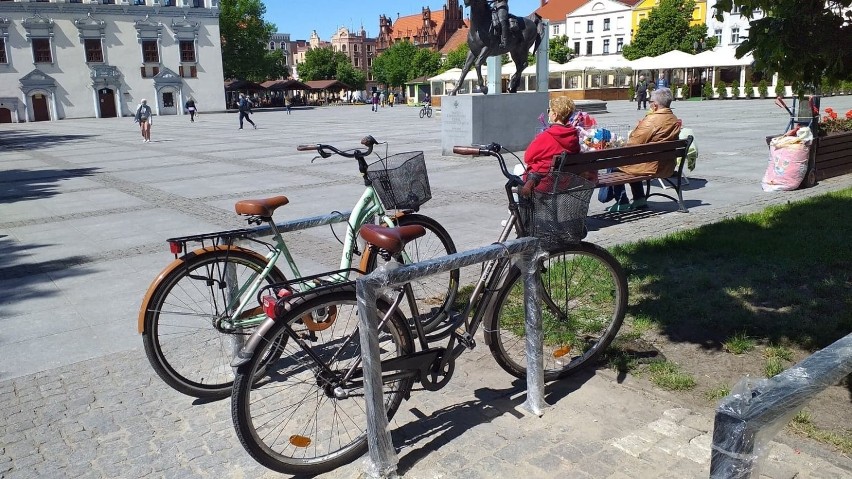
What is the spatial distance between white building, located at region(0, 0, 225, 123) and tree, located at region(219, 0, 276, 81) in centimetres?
1403

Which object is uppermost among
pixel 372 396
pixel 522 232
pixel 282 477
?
pixel 522 232

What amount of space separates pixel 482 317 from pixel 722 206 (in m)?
6.38

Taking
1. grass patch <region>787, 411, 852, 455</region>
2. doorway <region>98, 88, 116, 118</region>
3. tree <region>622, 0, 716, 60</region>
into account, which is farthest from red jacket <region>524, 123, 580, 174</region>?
tree <region>622, 0, 716, 60</region>

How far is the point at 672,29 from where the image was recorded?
2440 inches

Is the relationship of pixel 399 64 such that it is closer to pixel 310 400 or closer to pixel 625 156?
pixel 625 156

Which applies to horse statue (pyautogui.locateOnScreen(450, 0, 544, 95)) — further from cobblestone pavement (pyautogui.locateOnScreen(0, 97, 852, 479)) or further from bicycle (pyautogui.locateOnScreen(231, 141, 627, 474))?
bicycle (pyautogui.locateOnScreen(231, 141, 627, 474))

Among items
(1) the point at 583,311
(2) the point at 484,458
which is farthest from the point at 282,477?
(1) the point at 583,311

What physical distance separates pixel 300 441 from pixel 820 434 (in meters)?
2.51

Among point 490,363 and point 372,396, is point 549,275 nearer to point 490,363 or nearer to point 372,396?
point 490,363

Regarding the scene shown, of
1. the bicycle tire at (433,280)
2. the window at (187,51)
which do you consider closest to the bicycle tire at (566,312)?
the bicycle tire at (433,280)

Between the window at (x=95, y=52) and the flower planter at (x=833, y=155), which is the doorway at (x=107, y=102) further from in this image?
the flower planter at (x=833, y=155)

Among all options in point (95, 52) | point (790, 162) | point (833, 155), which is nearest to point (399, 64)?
point (95, 52)

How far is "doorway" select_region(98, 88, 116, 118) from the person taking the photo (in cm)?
5647

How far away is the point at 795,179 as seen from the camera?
32.3ft
